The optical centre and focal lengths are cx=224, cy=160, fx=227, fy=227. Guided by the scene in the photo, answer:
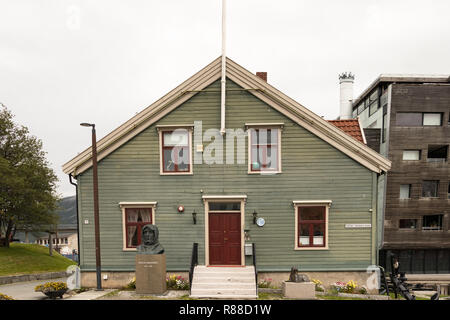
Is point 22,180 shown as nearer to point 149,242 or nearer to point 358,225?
point 149,242

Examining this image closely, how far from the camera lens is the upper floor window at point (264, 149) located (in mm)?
9953

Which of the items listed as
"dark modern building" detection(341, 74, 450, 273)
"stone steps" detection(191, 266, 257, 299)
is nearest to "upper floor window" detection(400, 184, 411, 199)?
"dark modern building" detection(341, 74, 450, 273)

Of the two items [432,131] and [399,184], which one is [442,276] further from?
[432,131]

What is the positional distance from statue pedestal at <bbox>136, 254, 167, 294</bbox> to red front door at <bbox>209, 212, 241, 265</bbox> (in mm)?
2318

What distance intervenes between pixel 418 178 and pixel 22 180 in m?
33.4

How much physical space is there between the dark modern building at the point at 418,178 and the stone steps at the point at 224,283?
17911 millimetres

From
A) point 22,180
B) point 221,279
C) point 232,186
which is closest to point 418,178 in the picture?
point 232,186

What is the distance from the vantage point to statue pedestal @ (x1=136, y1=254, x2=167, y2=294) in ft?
28.4

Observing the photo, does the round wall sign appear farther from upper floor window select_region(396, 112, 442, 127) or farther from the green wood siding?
upper floor window select_region(396, 112, 442, 127)

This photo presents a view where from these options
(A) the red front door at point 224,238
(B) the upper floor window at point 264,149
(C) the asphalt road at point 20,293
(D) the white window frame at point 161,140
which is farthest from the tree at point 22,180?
(B) the upper floor window at point 264,149

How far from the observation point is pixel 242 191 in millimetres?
9945

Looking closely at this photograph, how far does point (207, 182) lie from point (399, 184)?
780 inches

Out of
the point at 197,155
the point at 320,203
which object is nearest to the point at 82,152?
the point at 197,155

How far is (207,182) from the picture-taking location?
9.98 metres
